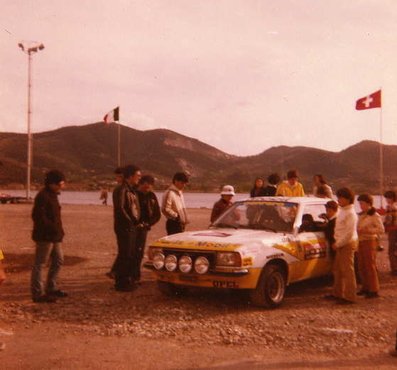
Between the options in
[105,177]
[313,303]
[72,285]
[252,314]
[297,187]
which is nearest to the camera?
[252,314]

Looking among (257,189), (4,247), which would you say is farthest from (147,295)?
(4,247)

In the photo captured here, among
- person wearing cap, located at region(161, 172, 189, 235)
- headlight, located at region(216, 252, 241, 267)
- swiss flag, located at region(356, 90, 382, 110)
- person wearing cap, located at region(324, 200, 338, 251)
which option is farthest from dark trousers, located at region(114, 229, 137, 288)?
swiss flag, located at region(356, 90, 382, 110)

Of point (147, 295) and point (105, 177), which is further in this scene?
point (105, 177)

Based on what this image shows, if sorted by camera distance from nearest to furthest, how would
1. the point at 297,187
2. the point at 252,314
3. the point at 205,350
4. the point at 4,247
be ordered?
the point at 205,350 < the point at 252,314 < the point at 297,187 < the point at 4,247

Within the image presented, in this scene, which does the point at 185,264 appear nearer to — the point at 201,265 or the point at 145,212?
the point at 201,265

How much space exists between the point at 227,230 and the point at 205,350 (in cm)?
312

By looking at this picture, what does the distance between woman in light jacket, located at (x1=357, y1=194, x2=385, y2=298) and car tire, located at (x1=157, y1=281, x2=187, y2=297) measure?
2.81 m

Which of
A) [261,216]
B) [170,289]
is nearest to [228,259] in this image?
[170,289]

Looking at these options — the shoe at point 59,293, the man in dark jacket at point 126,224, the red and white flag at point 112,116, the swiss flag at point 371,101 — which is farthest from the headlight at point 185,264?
the red and white flag at point 112,116

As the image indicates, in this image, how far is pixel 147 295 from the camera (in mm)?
8750

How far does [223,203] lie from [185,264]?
2663 mm

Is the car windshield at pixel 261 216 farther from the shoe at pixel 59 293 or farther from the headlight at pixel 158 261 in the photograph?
the shoe at pixel 59 293

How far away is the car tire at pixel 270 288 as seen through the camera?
7.62 metres

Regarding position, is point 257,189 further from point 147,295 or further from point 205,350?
point 205,350
